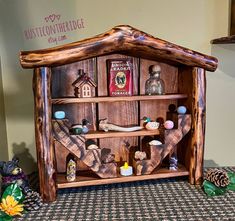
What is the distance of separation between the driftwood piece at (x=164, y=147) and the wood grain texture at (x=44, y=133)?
285 mm

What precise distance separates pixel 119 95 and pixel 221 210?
48 cm

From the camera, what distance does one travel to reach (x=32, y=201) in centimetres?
83

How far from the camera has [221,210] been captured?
2.61 ft

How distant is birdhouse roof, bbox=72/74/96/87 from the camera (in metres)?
0.95

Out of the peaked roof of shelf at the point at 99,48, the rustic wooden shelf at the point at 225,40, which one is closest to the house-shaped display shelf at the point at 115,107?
the peaked roof of shelf at the point at 99,48

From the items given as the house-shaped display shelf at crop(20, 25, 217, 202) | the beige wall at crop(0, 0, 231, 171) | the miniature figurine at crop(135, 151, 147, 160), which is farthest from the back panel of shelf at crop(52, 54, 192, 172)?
the beige wall at crop(0, 0, 231, 171)

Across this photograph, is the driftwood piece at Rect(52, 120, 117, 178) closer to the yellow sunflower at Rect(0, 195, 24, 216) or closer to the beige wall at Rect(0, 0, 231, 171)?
the yellow sunflower at Rect(0, 195, 24, 216)

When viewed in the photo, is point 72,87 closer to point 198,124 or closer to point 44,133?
point 44,133

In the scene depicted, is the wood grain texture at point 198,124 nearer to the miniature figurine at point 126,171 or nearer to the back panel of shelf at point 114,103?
the back panel of shelf at point 114,103

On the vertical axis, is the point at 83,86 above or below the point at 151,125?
above

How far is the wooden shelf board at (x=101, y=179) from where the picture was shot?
0.89 metres

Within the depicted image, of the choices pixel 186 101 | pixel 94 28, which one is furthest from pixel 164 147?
pixel 94 28

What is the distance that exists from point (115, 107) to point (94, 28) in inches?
13.9

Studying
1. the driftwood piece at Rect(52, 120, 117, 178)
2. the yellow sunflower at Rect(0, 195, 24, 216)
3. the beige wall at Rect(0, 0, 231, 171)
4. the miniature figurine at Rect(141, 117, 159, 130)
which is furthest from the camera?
the beige wall at Rect(0, 0, 231, 171)
